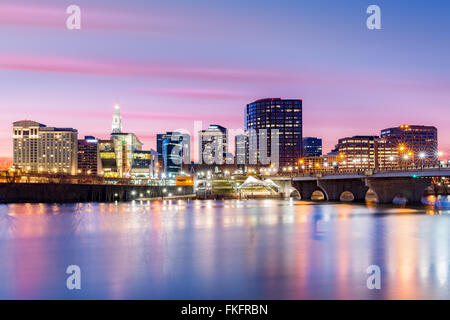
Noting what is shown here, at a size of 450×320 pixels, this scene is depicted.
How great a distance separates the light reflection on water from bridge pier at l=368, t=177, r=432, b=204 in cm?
3965

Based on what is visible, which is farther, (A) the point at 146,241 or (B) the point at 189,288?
(A) the point at 146,241

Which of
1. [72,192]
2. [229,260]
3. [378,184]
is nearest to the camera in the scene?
[229,260]

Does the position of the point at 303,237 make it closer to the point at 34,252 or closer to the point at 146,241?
the point at 146,241

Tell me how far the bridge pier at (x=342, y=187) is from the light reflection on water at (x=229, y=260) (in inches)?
2429

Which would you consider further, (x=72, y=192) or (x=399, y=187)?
(x=72, y=192)

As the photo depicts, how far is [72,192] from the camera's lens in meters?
150

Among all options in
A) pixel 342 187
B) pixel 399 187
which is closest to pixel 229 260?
pixel 399 187

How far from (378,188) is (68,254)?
8277cm

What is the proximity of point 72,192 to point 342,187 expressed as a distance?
91792mm

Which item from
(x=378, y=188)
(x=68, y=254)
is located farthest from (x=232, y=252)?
(x=378, y=188)

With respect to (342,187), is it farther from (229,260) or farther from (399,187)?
(229,260)

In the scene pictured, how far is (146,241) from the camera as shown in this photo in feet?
153

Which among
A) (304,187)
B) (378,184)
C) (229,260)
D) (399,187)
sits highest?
(378,184)
